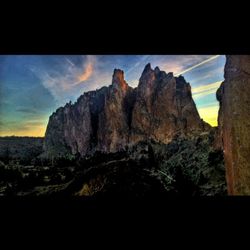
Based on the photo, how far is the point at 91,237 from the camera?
2594mm

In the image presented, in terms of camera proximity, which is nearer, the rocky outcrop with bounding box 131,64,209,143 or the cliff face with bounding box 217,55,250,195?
the cliff face with bounding box 217,55,250,195

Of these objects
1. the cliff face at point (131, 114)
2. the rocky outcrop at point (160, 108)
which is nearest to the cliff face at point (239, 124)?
the cliff face at point (131, 114)

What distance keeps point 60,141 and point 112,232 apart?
5648cm

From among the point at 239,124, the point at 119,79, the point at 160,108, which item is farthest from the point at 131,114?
the point at 239,124

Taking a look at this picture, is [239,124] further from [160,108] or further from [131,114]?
[131,114]

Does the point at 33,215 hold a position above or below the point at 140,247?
above

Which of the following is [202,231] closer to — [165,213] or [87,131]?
[165,213]

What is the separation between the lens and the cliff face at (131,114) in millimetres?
51719

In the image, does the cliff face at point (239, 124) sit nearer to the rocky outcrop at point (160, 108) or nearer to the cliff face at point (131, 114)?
the cliff face at point (131, 114)

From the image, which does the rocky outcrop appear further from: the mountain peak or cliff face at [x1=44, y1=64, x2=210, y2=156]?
the mountain peak

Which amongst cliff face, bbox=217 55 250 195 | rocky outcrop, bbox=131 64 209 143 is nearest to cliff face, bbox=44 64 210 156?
rocky outcrop, bbox=131 64 209 143

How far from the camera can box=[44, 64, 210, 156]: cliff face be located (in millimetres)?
51719

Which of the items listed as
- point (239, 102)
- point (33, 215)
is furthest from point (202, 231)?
point (239, 102)

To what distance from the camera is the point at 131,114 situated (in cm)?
5434
